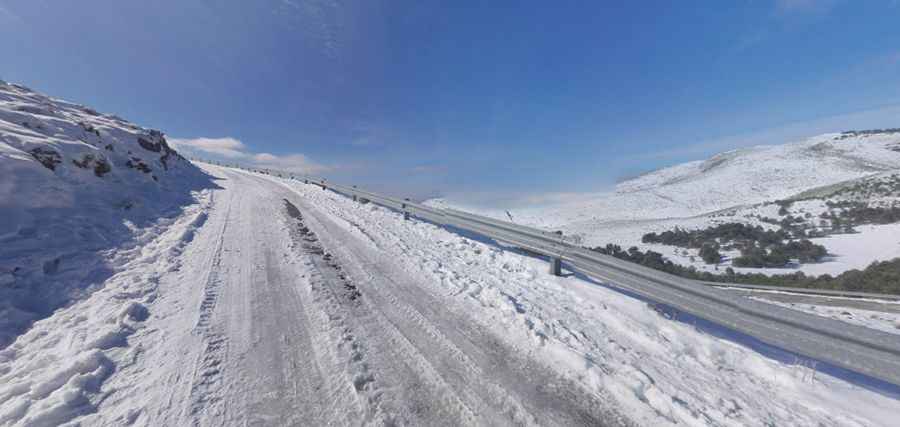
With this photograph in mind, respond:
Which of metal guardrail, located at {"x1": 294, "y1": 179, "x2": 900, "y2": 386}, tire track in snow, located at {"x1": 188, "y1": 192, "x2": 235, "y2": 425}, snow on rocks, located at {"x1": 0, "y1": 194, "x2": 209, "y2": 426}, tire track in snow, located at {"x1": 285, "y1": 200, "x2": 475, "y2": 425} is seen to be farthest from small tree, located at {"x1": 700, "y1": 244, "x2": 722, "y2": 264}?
snow on rocks, located at {"x1": 0, "y1": 194, "x2": 209, "y2": 426}

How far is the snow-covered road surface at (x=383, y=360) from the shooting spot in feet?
8.75

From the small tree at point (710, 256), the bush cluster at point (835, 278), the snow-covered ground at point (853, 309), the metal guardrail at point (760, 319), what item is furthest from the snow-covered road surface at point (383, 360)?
the small tree at point (710, 256)

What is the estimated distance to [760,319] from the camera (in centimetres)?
369

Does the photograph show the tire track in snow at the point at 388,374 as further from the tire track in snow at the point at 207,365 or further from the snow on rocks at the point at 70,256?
the snow on rocks at the point at 70,256

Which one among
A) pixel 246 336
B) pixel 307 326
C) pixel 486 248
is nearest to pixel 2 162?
pixel 246 336

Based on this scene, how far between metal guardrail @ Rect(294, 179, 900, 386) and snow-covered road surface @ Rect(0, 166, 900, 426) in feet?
0.95

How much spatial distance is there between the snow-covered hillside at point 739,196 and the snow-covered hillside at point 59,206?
988 cm

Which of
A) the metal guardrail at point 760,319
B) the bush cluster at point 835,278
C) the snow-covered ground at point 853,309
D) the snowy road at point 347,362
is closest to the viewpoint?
the snowy road at point 347,362

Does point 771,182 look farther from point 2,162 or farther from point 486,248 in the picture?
point 2,162

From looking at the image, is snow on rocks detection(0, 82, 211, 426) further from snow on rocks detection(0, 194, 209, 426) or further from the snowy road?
the snowy road

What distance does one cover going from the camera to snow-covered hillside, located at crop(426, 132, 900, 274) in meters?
17.1

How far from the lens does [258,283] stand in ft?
17.4

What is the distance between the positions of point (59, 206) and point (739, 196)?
220ft

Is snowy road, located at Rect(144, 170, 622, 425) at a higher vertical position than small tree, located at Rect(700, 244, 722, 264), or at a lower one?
lower
